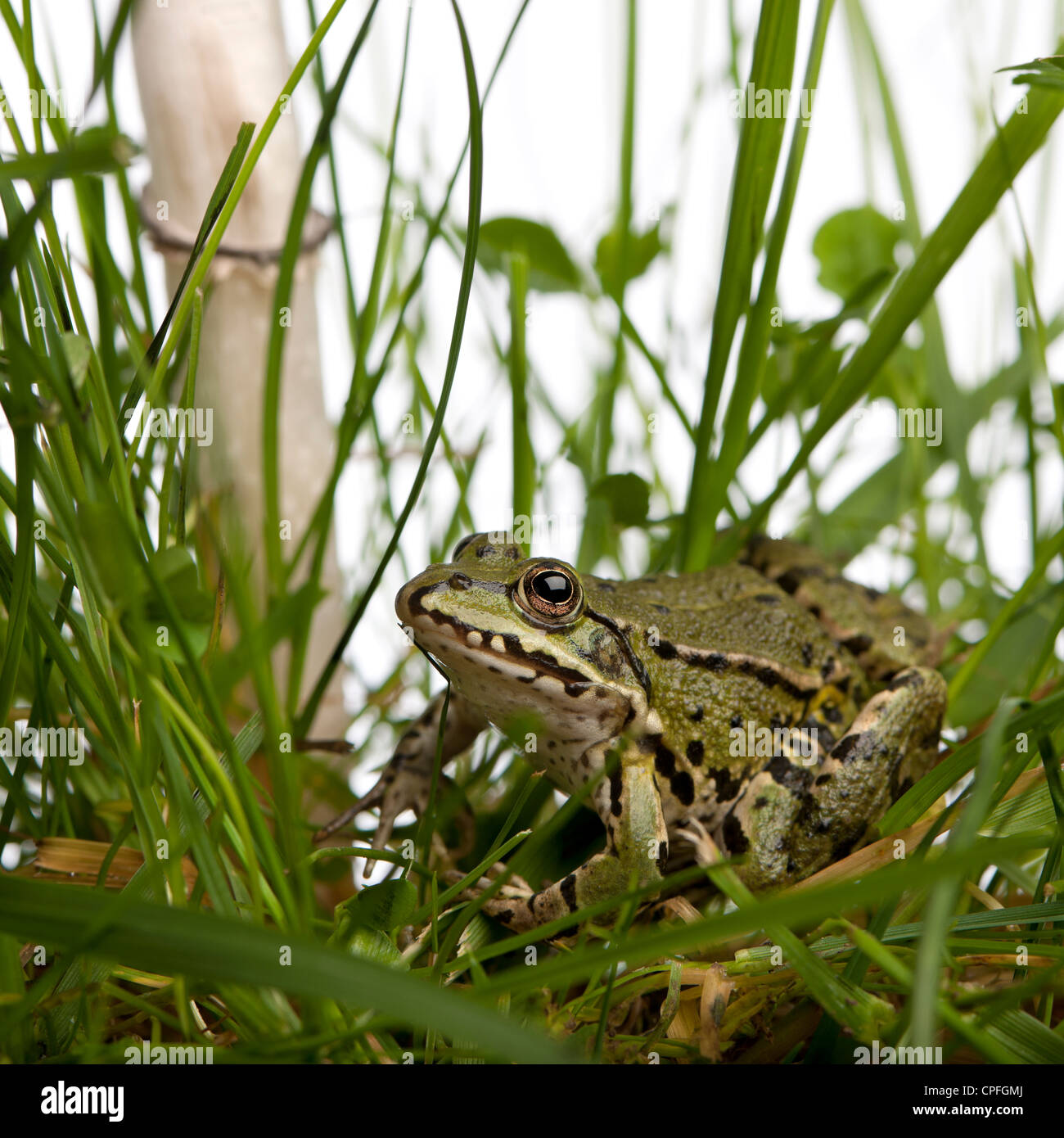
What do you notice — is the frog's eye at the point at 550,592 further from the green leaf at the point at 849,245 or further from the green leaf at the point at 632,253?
the green leaf at the point at 849,245

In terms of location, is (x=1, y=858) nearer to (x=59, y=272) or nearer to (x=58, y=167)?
(x=59, y=272)

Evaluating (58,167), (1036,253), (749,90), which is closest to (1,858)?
(58,167)

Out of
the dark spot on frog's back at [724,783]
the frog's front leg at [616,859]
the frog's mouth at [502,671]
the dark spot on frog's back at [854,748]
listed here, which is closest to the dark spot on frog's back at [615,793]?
the frog's front leg at [616,859]

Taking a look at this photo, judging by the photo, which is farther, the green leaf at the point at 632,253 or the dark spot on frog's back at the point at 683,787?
the green leaf at the point at 632,253

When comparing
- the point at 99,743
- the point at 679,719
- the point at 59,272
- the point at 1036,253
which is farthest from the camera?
the point at 1036,253

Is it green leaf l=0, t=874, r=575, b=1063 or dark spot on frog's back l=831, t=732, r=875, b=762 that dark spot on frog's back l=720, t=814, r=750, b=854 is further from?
green leaf l=0, t=874, r=575, b=1063

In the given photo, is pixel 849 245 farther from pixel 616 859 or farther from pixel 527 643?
pixel 616 859
